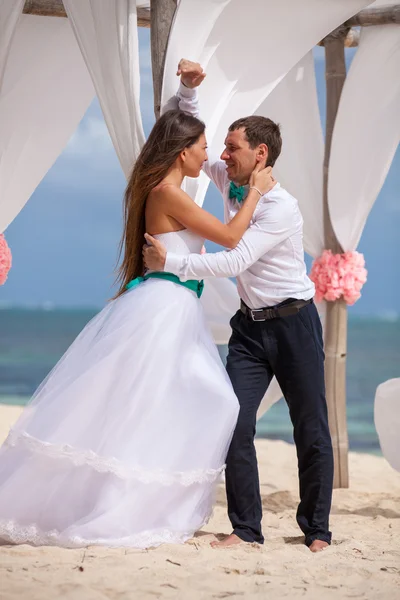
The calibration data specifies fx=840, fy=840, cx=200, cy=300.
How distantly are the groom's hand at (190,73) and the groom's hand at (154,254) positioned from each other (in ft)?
2.26

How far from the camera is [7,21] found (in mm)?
3896

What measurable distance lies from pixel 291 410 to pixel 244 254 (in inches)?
24.8

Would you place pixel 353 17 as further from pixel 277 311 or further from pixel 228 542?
pixel 228 542

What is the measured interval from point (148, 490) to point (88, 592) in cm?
63

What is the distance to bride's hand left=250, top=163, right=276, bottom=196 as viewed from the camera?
120 inches

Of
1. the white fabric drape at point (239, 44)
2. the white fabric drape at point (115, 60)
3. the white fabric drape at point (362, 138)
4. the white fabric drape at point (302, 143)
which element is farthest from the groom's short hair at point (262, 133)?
the white fabric drape at point (302, 143)

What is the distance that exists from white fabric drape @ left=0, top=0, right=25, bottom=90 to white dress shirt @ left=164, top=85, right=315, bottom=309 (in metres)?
1.44

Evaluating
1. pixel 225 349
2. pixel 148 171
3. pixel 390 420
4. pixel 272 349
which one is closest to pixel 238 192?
pixel 148 171

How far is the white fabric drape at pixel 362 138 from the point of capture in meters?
4.91

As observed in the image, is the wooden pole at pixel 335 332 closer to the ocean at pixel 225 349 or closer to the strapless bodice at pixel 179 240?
the strapless bodice at pixel 179 240

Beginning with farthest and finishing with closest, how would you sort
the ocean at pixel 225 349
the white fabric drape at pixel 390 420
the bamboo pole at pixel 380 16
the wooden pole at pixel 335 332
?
the ocean at pixel 225 349
the wooden pole at pixel 335 332
the bamboo pole at pixel 380 16
the white fabric drape at pixel 390 420

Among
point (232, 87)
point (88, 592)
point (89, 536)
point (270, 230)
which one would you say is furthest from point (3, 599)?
point (232, 87)

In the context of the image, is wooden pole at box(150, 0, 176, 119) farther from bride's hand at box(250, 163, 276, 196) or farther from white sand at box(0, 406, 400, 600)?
white sand at box(0, 406, 400, 600)

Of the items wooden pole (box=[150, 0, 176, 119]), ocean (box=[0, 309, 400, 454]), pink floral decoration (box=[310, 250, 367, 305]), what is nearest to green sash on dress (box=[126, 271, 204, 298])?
wooden pole (box=[150, 0, 176, 119])
